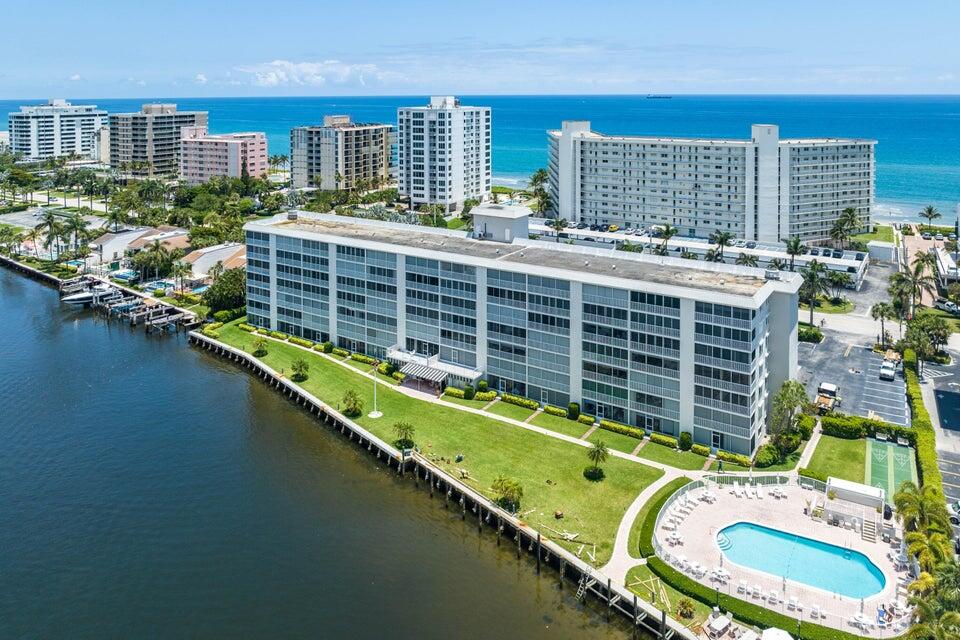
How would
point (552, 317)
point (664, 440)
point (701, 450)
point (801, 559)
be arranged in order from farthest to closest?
point (552, 317)
point (664, 440)
point (701, 450)
point (801, 559)

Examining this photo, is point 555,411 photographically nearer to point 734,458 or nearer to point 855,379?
point 734,458

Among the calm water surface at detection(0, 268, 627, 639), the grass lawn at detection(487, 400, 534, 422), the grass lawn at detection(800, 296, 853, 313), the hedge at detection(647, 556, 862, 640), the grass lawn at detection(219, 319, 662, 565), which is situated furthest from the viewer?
the grass lawn at detection(800, 296, 853, 313)

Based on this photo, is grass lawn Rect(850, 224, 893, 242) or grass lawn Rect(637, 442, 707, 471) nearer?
grass lawn Rect(637, 442, 707, 471)

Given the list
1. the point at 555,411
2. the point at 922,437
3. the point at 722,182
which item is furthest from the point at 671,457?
the point at 722,182

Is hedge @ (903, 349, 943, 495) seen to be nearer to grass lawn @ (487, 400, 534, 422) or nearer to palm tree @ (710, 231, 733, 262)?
grass lawn @ (487, 400, 534, 422)

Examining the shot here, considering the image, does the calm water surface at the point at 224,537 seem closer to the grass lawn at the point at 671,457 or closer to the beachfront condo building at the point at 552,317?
the beachfront condo building at the point at 552,317

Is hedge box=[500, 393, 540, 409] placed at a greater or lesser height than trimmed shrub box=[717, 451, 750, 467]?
greater

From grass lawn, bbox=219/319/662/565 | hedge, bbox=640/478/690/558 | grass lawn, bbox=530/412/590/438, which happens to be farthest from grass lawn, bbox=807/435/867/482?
grass lawn, bbox=530/412/590/438
